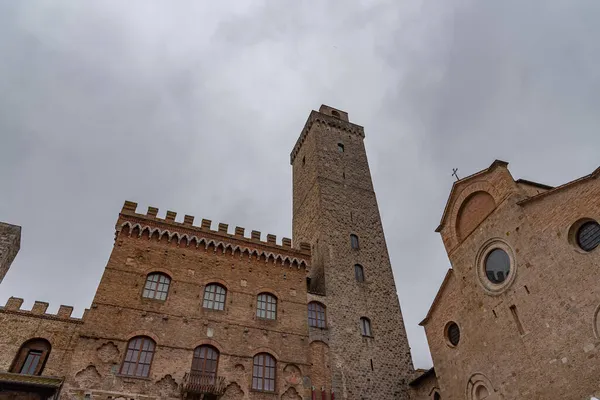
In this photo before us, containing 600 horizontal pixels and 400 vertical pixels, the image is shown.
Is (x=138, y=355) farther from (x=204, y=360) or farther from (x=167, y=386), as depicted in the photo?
(x=204, y=360)

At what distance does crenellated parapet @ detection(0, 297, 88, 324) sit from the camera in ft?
55.5

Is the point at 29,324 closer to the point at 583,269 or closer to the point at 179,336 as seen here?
the point at 179,336

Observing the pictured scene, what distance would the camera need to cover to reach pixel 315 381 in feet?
60.5

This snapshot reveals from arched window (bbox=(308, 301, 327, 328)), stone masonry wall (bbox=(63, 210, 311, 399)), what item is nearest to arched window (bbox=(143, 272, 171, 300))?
stone masonry wall (bbox=(63, 210, 311, 399))

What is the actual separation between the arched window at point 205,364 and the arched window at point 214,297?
202 cm

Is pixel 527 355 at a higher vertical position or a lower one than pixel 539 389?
higher

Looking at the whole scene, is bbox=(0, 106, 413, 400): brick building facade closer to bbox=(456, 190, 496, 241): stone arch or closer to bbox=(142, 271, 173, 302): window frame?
bbox=(142, 271, 173, 302): window frame

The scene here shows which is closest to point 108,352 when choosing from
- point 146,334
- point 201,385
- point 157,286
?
point 146,334

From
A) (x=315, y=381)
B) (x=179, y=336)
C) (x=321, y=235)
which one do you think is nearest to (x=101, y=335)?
(x=179, y=336)

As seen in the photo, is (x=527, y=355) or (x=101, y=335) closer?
(x=527, y=355)

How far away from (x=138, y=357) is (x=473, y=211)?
1603cm

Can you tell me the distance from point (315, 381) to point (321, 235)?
360 inches

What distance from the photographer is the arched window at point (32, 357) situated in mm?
15984

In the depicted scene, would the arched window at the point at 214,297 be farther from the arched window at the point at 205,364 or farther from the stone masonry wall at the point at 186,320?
the arched window at the point at 205,364
